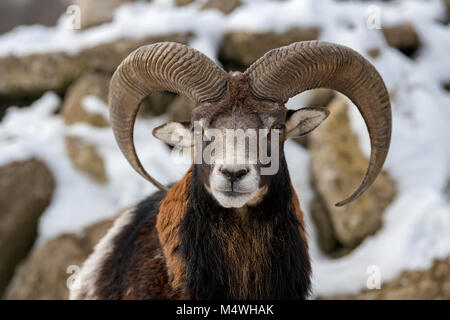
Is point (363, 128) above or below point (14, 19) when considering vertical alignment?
below

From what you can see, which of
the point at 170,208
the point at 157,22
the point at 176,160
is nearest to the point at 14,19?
the point at 157,22

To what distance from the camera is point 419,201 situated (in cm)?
749

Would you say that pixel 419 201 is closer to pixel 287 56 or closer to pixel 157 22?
pixel 287 56

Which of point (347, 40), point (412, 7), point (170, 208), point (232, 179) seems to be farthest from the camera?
point (412, 7)

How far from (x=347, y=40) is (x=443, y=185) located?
3455 mm

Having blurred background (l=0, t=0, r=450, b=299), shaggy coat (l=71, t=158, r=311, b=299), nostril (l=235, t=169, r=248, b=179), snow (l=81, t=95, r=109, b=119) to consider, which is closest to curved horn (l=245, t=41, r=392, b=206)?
shaggy coat (l=71, t=158, r=311, b=299)

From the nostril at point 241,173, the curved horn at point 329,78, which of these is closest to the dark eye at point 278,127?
the curved horn at point 329,78

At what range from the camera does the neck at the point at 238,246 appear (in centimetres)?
362

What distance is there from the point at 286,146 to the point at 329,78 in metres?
5.33

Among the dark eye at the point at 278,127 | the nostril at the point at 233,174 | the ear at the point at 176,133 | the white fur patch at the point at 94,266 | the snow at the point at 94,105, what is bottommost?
the white fur patch at the point at 94,266

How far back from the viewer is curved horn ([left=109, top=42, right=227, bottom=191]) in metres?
3.72

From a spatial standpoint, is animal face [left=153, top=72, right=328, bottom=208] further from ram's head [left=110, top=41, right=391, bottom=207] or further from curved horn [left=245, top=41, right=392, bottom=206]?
curved horn [left=245, top=41, right=392, bottom=206]

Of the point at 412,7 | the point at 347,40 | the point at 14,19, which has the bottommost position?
the point at 347,40

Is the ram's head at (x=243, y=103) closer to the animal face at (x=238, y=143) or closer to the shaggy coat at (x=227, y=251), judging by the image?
the animal face at (x=238, y=143)
